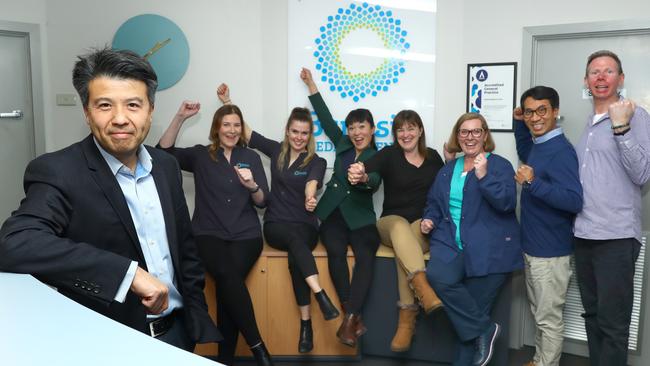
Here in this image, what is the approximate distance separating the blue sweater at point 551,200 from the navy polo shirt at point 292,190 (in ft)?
4.28

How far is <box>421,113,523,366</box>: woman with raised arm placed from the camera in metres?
2.87

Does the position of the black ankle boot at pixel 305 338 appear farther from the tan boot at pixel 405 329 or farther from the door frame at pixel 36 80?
the door frame at pixel 36 80

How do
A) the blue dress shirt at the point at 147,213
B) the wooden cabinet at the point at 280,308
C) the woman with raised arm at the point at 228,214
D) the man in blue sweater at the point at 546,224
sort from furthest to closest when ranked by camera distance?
the wooden cabinet at the point at 280,308 < the woman with raised arm at the point at 228,214 < the man in blue sweater at the point at 546,224 < the blue dress shirt at the point at 147,213

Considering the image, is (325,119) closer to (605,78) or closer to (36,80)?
(605,78)

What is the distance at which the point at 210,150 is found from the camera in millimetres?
3412

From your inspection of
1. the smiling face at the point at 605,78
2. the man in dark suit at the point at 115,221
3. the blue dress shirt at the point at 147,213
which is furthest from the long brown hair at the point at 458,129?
the blue dress shirt at the point at 147,213

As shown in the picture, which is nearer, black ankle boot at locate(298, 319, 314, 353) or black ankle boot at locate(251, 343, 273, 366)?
black ankle boot at locate(251, 343, 273, 366)

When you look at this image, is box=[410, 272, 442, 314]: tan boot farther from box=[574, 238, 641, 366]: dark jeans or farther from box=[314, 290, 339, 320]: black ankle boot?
box=[574, 238, 641, 366]: dark jeans

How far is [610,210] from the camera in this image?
2621 mm

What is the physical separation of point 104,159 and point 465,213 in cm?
210

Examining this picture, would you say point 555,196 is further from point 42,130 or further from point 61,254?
point 42,130

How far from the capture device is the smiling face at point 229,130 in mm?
3391

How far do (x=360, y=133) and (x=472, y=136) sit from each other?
781mm

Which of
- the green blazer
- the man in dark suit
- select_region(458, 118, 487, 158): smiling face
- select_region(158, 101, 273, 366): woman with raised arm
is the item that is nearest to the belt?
the man in dark suit
